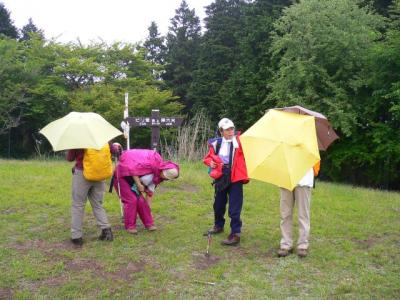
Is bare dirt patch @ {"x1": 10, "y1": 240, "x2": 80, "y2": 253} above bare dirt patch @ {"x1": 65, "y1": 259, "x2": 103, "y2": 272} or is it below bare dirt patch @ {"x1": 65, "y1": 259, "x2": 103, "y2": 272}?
above

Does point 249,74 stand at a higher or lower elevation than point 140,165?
higher

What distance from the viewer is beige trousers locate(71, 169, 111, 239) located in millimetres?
5402

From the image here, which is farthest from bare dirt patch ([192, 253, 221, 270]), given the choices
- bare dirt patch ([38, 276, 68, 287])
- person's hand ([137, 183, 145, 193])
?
bare dirt patch ([38, 276, 68, 287])

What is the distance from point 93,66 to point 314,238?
18285 millimetres

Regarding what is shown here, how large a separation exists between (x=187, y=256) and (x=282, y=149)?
5.37 ft

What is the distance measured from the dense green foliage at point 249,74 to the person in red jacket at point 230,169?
9.53 metres

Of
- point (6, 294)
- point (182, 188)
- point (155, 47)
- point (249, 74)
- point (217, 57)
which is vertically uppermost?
point (155, 47)

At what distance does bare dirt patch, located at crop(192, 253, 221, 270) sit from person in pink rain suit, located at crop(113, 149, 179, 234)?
1.09 m

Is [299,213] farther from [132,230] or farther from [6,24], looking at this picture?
[6,24]

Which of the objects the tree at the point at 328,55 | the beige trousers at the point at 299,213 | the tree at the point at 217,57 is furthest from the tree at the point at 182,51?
the beige trousers at the point at 299,213

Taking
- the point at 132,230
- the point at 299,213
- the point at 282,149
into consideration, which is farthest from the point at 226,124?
the point at 132,230

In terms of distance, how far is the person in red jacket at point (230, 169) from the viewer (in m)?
5.51

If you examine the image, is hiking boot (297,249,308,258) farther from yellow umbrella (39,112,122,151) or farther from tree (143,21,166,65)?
tree (143,21,166,65)

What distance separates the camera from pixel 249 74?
22.9m
